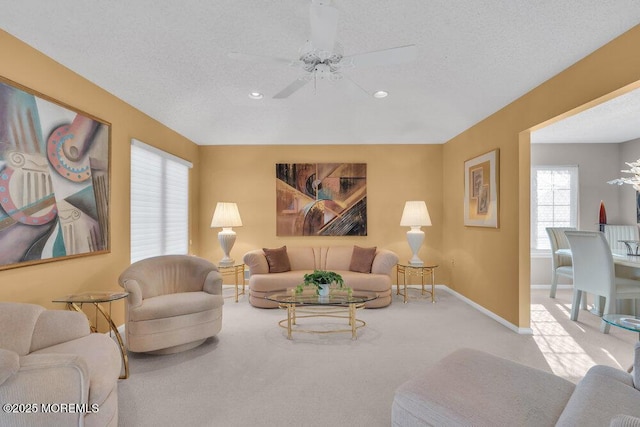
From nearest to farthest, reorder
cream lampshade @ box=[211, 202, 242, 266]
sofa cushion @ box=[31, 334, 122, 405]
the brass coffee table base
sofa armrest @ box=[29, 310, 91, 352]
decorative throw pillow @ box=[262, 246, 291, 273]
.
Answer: sofa cushion @ box=[31, 334, 122, 405], sofa armrest @ box=[29, 310, 91, 352], the brass coffee table base, decorative throw pillow @ box=[262, 246, 291, 273], cream lampshade @ box=[211, 202, 242, 266]

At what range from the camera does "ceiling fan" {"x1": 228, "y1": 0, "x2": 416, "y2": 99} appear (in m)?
1.76

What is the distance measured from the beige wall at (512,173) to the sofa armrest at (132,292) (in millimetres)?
3842

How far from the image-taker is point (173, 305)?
289 cm

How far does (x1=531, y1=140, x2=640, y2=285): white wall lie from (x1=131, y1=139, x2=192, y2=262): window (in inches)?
236

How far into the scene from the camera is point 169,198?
4598mm

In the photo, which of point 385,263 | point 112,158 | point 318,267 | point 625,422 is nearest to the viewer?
point 625,422

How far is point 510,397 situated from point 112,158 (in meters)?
3.83

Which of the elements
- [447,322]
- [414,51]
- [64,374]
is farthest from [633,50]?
[64,374]

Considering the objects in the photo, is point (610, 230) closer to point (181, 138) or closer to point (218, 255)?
point (218, 255)

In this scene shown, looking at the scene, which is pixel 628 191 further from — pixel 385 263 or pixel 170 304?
pixel 170 304

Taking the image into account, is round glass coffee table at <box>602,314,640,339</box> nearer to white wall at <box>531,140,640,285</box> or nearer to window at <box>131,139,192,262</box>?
white wall at <box>531,140,640,285</box>

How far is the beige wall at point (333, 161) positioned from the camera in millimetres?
5547

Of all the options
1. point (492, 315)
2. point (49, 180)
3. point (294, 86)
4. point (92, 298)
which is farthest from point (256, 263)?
point (492, 315)

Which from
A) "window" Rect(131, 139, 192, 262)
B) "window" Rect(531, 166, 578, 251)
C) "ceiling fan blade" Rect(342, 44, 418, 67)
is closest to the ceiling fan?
"ceiling fan blade" Rect(342, 44, 418, 67)
